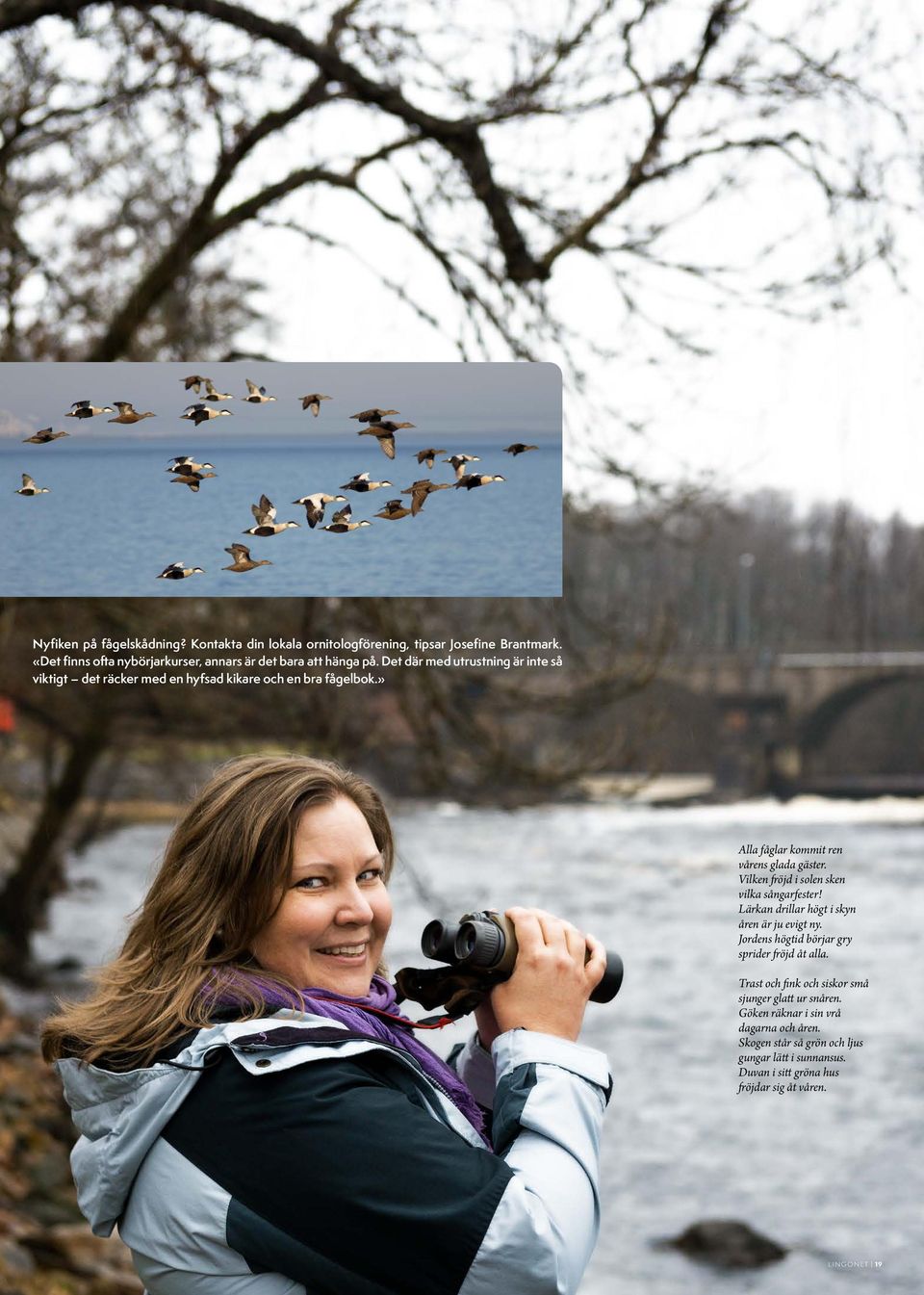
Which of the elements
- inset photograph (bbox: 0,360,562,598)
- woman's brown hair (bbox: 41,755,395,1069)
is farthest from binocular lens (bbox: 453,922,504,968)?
inset photograph (bbox: 0,360,562,598)

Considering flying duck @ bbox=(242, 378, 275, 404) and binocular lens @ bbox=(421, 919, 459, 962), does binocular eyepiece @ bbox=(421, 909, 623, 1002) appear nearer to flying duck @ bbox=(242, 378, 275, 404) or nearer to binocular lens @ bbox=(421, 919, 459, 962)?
binocular lens @ bbox=(421, 919, 459, 962)

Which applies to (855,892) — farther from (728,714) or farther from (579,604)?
(579,604)

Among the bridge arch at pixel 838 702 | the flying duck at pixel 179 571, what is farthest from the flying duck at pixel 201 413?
the bridge arch at pixel 838 702

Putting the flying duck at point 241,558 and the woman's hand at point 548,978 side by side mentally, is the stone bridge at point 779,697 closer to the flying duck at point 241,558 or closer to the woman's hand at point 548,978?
the flying duck at point 241,558

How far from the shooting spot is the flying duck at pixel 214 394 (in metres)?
1.93

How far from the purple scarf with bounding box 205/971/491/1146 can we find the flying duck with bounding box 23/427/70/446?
118 centimetres

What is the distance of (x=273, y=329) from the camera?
2.30 m

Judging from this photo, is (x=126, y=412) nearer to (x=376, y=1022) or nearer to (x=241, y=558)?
(x=241, y=558)

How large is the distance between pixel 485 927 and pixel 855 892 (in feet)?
3.96

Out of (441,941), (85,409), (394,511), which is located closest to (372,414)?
(394,511)

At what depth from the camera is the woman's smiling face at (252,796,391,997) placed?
36.4 inches

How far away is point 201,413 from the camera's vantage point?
1.94m

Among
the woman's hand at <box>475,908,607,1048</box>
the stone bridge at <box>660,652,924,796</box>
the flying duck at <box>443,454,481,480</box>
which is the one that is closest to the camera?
the woman's hand at <box>475,908,607,1048</box>

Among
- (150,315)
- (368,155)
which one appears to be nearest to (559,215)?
(368,155)
